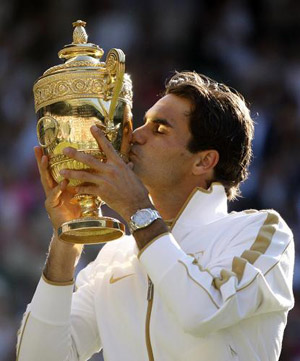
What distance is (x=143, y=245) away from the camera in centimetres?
344

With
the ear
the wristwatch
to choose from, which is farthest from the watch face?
the ear

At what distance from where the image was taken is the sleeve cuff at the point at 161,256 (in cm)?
337

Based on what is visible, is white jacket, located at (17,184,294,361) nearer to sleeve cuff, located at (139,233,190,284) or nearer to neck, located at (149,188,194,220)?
sleeve cuff, located at (139,233,190,284)

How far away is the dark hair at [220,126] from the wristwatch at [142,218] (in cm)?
53

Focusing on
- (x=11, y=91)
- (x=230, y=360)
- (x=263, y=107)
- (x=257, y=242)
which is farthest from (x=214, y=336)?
(x=11, y=91)

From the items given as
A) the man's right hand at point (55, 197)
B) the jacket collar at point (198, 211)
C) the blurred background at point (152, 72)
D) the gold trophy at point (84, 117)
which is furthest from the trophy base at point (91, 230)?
the blurred background at point (152, 72)

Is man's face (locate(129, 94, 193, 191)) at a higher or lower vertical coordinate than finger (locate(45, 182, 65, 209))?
higher

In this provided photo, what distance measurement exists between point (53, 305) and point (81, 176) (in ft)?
1.51

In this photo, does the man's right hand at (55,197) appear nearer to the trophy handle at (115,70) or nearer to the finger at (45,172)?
the finger at (45,172)

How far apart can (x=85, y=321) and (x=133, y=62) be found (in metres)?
4.18

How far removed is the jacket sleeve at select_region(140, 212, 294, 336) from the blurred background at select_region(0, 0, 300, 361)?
3146 millimetres

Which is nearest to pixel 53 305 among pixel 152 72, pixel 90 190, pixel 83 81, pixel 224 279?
pixel 90 190

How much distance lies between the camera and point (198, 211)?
378 centimetres

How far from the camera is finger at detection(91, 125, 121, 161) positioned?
3531mm
